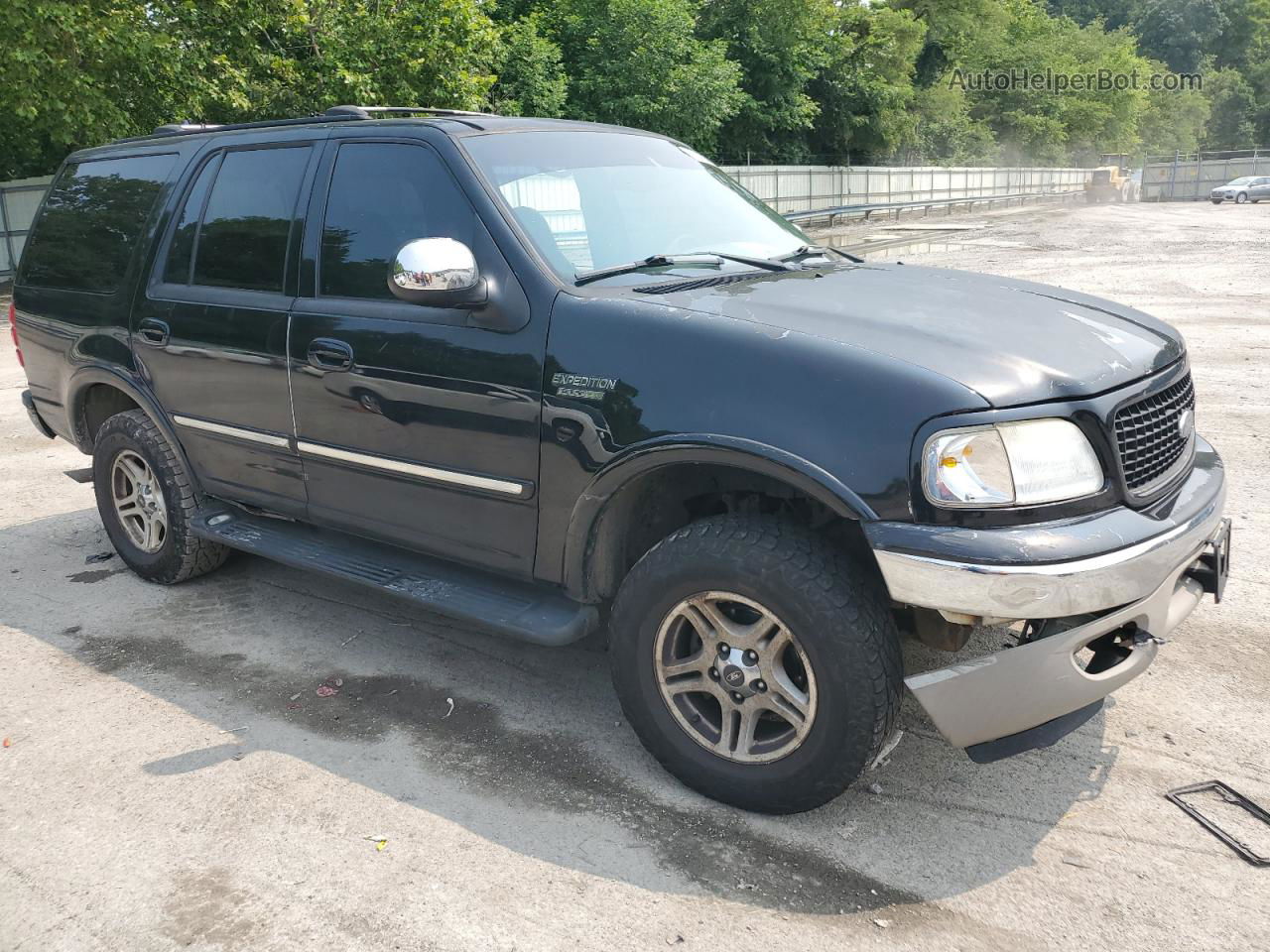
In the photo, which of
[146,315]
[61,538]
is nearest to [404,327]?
[146,315]

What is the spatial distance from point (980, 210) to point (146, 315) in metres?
47.6

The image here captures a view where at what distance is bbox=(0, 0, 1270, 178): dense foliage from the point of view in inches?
747

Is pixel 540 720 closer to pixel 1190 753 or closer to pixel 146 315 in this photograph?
pixel 1190 753

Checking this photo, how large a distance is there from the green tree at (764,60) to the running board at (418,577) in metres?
37.0

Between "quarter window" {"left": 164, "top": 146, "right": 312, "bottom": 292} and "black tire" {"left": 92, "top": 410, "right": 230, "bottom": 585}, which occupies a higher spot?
"quarter window" {"left": 164, "top": 146, "right": 312, "bottom": 292}

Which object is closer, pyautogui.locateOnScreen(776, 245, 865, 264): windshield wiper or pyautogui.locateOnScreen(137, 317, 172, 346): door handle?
pyautogui.locateOnScreen(776, 245, 865, 264): windshield wiper

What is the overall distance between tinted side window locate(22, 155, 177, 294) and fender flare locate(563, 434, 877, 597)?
112 inches

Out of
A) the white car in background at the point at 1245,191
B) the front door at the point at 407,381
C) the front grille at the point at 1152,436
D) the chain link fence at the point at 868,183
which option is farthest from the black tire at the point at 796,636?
the white car in background at the point at 1245,191

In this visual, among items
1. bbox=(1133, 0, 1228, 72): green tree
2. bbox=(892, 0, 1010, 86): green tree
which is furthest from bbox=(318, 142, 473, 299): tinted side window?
bbox=(1133, 0, 1228, 72): green tree

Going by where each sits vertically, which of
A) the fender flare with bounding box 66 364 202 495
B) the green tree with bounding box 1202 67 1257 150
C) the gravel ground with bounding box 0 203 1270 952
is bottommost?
the gravel ground with bounding box 0 203 1270 952

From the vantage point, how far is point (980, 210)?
1880 inches

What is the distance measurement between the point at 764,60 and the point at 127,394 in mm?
38388

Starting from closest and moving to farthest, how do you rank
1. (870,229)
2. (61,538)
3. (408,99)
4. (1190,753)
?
(1190,753) < (61,538) < (408,99) < (870,229)

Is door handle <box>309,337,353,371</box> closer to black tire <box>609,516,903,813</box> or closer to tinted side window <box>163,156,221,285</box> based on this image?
tinted side window <box>163,156,221,285</box>
